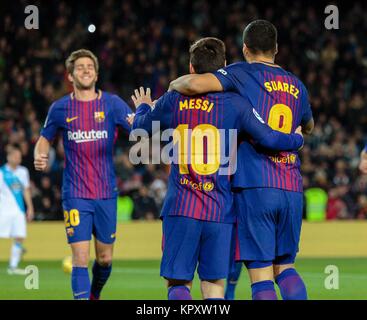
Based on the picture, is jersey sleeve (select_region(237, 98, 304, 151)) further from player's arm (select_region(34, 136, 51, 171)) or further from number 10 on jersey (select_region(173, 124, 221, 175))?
player's arm (select_region(34, 136, 51, 171))

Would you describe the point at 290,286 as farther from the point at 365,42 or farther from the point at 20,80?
the point at 365,42

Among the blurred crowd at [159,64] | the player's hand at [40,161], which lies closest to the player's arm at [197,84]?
the player's hand at [40,161]

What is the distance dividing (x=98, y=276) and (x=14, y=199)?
627 cm

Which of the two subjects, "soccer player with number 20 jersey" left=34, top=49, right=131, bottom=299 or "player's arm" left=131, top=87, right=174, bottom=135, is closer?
"player's arm" left=131, top=87, right=174, bottom=135

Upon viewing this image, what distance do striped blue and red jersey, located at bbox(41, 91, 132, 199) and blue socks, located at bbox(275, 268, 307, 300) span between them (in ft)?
8.70

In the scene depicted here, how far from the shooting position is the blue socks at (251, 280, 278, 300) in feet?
21.9

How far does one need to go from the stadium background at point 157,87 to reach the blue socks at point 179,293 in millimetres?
5226

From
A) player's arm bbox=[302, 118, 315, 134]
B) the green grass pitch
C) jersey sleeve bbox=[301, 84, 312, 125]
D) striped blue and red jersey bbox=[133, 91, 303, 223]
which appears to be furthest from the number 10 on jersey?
the green grass pitch

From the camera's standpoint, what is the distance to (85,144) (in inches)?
357

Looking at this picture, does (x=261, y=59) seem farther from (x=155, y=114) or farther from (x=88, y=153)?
(x=88, y=153)

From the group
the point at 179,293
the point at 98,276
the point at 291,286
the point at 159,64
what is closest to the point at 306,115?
the point at 291,286

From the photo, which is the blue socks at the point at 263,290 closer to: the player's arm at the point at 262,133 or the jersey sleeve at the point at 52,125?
the player's arm at the point at 262,133

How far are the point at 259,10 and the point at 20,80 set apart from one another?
7.89m
